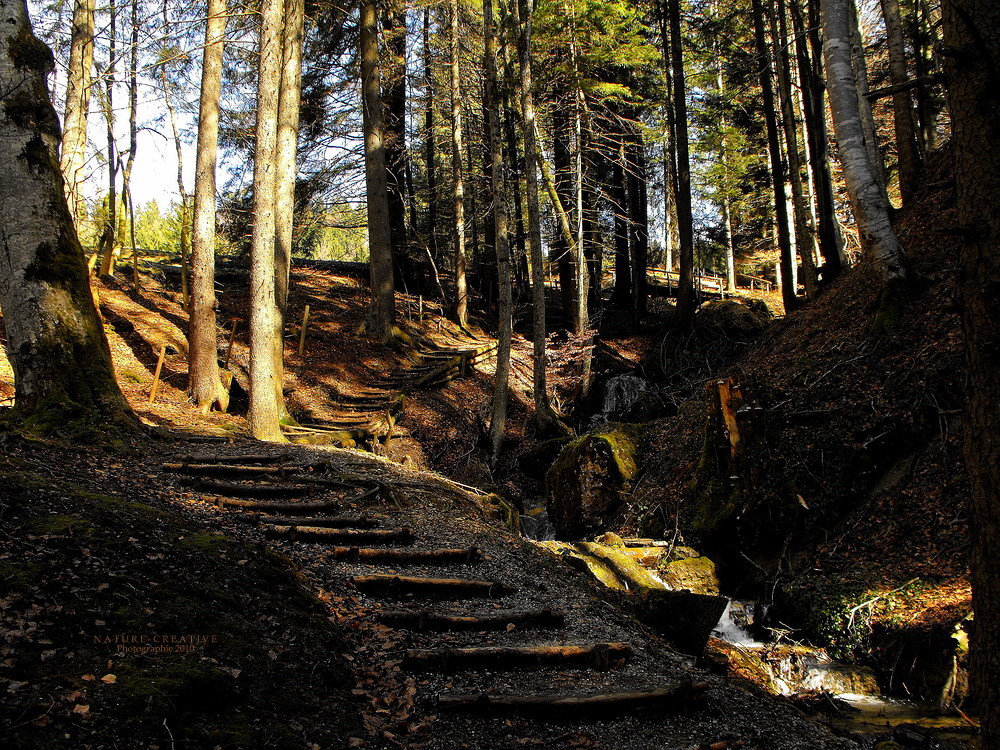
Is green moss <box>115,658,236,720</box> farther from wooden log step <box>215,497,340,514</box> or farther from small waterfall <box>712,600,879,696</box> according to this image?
small waterfall <box>712,600,879,696</box>

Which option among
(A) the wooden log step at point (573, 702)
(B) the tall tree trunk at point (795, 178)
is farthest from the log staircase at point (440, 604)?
(B) the tall tree trunk at point (795, 178)

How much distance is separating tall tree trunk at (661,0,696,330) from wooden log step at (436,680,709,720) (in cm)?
1551

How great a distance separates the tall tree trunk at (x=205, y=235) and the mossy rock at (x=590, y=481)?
7162 mm

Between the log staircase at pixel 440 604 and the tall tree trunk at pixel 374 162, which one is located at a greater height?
the tall tree trunk at pixel 374 162

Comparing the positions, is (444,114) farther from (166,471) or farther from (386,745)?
(386,745)

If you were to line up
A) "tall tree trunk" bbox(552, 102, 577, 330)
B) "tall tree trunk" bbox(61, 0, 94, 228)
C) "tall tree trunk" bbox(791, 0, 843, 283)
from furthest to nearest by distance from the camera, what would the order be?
"tall tree trunk" bbox(552, 102, 577, 330)
"tall tree trunk" bbox(791, 0, 843, 283)
"tall tree trunk" bbox(61, 0, 94, 228)

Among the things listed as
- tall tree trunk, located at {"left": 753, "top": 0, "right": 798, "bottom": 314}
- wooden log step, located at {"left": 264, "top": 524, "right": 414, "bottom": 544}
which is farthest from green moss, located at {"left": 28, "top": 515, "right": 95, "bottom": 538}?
tall tree trunk, located at {"left": 753, "top": 0, "right": 798, "bottom": 314}

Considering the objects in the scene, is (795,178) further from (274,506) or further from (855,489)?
(274,506)

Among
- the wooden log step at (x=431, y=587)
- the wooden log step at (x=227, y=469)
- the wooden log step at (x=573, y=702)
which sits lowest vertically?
the wooden log step at (x=573, y=702)

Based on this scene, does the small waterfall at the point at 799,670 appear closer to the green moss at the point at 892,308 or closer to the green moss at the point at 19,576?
the green moss at the point at 892,308

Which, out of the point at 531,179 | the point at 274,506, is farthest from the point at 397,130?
the point at 274,506

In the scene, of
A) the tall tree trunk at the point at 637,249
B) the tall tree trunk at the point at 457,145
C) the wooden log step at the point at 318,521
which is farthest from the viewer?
the tall tree trunk at the point at 637,249

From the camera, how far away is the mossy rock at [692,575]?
7.84 metres

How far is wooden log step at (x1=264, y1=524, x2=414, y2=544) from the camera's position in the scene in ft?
18.0
